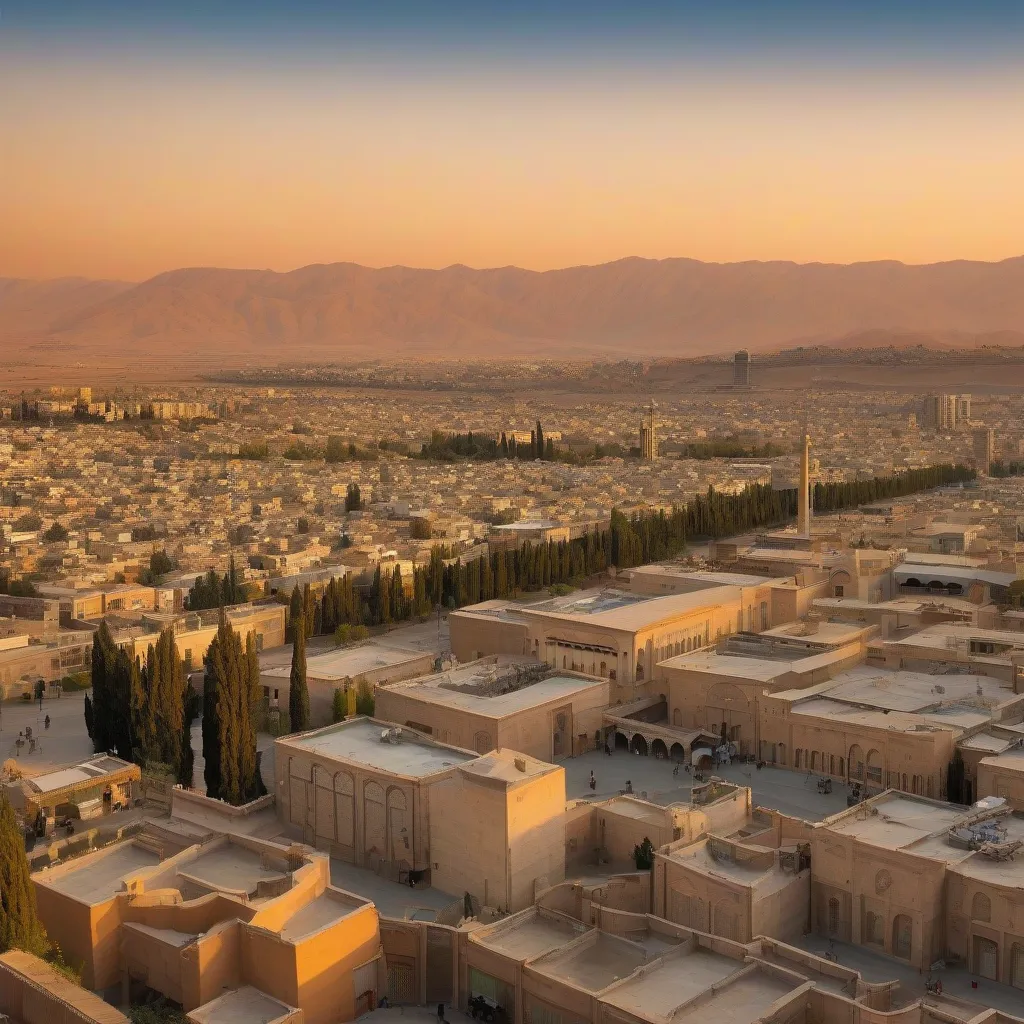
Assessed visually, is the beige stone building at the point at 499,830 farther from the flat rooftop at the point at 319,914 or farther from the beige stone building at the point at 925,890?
the beige stone building at the point at 925,890

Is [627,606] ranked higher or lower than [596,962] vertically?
higher

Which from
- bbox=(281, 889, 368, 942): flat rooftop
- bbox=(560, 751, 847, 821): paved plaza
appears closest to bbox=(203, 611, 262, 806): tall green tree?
bbox=(560, 751, 847, 821): paved plaza

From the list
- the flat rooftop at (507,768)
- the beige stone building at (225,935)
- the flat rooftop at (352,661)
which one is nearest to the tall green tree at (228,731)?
the beige stone building at (225,935)

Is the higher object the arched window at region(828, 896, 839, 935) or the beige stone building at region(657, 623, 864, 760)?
the beige stone building at region(657, 623, 864, 760)

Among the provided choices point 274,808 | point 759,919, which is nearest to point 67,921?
point 274,808

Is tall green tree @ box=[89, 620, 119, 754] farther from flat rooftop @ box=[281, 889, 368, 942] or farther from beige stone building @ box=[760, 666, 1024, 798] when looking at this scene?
beige stone building @ box=[760, 666, 1024, 798]

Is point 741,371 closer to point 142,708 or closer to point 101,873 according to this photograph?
point 142,708

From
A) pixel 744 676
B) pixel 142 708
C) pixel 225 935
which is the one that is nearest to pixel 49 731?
pixel 142 708
